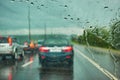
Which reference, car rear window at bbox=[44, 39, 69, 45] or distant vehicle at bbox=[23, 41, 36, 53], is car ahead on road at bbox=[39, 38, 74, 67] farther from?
distant vehicle at bbox=[23, 41, 36, 53]

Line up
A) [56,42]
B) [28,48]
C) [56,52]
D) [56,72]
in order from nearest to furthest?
[56,72]
[56,52]
[56,42]
[28,48]

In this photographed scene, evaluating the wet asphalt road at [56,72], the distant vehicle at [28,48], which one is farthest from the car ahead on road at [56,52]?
the distant vehicle at [28,48]

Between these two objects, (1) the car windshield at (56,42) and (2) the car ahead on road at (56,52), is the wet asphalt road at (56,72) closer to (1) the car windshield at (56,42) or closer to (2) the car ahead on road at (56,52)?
(2) the car ahead on road at (56,52)

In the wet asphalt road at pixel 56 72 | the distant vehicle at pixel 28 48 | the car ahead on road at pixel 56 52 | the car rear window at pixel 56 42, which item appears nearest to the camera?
the wet asphalt road at pixel 56 72

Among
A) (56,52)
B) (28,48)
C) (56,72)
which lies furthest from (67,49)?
(28,48)

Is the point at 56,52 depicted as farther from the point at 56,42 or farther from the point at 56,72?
the point at 56,72

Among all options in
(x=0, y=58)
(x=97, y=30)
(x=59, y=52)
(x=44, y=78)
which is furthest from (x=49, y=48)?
(x=97, y=30)

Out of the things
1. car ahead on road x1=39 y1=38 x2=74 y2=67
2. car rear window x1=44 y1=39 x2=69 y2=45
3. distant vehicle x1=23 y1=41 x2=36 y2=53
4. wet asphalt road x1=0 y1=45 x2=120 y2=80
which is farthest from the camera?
distant vehicle x1=23 y1=41 x2=36 y2=53

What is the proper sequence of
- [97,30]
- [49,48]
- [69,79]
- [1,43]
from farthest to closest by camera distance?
[97,30], [1,43], [49,48], [69,79]

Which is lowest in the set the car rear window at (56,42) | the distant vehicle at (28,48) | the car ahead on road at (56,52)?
the distant vehicle at (28,48)

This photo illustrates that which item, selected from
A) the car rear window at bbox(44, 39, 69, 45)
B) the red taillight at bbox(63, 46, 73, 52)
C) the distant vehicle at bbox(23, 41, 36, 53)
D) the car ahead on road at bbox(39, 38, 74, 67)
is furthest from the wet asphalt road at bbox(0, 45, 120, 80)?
the distant vehicle at bbox(23, 41, 36, 53)

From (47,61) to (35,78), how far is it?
246 inches

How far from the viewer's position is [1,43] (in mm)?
28031

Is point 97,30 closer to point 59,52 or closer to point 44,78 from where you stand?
point 59,52
